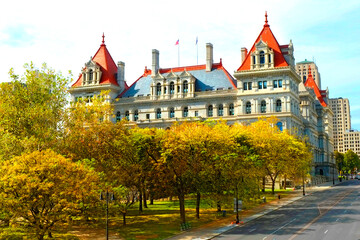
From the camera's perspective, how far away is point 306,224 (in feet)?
147

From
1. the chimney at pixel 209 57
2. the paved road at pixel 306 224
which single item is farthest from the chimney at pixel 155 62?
the paved road at pixel 306 224

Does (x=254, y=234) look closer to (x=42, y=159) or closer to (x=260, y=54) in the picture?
(x=42, y=159)

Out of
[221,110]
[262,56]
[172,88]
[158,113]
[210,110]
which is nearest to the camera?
[262,56]

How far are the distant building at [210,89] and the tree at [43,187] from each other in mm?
48096

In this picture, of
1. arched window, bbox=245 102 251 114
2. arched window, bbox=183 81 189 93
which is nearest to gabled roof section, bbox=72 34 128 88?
arched window, bbox=183 81 189 93

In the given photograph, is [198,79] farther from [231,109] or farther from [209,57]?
[231,109]

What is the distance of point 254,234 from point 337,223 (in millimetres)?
10715

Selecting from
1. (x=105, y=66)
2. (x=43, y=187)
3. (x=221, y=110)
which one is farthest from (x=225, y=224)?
(x=105, y=66)

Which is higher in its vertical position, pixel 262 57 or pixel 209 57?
pixel 209 57

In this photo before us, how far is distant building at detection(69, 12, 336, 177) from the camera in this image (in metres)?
87.2

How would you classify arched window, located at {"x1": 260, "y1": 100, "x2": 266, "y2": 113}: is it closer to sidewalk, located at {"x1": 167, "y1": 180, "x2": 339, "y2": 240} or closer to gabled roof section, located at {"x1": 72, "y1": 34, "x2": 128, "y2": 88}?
sidewalk, located at {"x1": 167, "y1": 180, "x2": 339, "y2": 240}

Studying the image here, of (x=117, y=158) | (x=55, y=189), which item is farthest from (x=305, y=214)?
(x=55, y=189)

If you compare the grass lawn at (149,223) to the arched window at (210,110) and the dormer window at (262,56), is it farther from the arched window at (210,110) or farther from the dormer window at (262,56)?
the dormer window at (262,56)

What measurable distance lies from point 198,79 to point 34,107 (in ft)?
177
